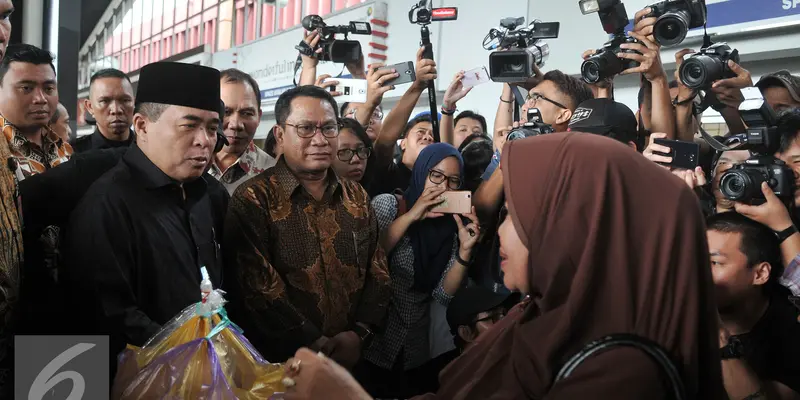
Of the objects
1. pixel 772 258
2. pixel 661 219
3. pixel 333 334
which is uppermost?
pixel 661 219

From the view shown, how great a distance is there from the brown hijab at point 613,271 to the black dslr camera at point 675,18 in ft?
4.64

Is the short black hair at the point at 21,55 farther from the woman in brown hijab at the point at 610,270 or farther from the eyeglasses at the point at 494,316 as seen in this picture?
the woman in brown hijab at the point at 610,270

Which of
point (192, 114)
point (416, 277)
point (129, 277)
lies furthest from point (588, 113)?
point (129, 277)

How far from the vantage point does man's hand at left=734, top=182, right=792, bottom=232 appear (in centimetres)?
193

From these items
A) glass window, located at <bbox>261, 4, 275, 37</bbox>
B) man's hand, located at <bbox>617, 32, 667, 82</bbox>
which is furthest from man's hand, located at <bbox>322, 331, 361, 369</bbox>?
glass window, located at <bbox>261, 4, 275, 37</bbox>

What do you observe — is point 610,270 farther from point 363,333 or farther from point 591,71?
point 591,71

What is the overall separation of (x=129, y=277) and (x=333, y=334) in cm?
75

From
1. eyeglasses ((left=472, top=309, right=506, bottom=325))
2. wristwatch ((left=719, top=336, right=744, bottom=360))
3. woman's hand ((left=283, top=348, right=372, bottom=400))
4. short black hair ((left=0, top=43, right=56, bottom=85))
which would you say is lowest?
eyeglasses ((left=472, top=309, right=506, bottom=325))

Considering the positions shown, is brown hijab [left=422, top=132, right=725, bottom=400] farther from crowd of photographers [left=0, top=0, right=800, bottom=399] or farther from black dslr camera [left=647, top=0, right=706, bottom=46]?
black dslr camera [left=647, top=0, right=706, bottom=46]

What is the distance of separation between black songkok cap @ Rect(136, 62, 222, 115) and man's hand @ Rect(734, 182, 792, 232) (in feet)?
5.41

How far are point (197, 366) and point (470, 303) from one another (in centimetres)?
143

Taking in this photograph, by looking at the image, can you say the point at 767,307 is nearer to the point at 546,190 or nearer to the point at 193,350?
the point at 546,190

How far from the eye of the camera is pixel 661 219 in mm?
949

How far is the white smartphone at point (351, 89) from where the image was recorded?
303cm
